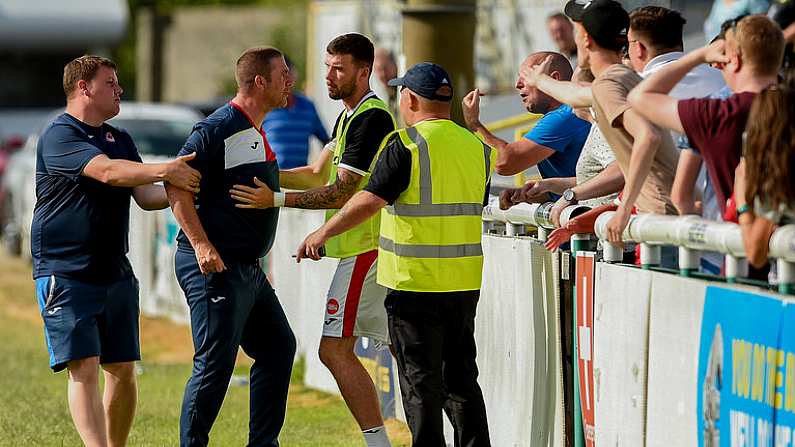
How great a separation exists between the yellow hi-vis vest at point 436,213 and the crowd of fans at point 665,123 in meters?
0.41

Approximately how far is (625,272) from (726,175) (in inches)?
25.3

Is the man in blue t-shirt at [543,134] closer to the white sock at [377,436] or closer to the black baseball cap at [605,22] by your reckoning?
the black baseball cap at [605,22]

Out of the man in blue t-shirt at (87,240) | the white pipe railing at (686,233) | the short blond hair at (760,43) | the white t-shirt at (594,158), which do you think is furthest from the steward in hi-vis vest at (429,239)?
the short blond hair at (760,43)

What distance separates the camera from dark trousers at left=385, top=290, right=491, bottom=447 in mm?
6777

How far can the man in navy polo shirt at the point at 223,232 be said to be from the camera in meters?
7.19

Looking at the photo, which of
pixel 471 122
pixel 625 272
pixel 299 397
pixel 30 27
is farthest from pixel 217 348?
pixel 30 27

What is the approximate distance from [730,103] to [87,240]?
334cm

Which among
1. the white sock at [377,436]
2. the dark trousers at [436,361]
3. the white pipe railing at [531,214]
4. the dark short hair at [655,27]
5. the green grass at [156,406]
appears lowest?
the green grass at [156,406]

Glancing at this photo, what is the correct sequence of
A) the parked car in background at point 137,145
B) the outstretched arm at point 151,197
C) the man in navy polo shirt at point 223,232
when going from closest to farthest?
the man in navy polo shirt at point 223,232
the outstretched arm at point 151,197
the parked car in background at point 137,145

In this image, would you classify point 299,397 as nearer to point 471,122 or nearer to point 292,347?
point 292,347

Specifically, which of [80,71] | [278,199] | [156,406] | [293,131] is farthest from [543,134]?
[293,131]

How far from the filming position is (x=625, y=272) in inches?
234

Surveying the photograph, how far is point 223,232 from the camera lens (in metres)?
7.26

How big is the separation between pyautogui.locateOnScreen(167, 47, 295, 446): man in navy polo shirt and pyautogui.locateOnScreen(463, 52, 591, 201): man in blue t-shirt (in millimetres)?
983
